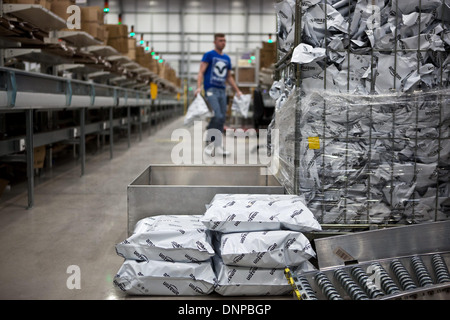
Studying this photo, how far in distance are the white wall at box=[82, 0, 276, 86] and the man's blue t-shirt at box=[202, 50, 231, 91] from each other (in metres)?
18.7

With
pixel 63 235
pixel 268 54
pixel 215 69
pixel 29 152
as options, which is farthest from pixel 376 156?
pixel 268 54

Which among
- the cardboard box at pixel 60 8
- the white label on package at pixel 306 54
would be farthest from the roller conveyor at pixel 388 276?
the cardboard box at pixel 60 8

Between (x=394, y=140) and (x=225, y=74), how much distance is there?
3.81 metres

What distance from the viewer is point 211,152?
20.2 ft

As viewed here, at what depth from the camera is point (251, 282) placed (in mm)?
1761

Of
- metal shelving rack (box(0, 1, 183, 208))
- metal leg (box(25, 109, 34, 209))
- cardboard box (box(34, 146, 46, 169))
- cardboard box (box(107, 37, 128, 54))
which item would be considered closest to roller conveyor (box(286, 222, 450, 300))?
metal shelving rack (box(0, 1, 183, 208))

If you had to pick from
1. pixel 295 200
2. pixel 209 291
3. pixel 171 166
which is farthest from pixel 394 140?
pixel 171 166

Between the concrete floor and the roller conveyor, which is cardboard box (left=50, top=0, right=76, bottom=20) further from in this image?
the roller conveyor

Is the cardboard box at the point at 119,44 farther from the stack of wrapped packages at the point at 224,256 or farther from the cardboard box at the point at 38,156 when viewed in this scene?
the stack of wrapped packages at the point at 224,256

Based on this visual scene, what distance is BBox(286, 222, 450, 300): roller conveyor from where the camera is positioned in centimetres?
145

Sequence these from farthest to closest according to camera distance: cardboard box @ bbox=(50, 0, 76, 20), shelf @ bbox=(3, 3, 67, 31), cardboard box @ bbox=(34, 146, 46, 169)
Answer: cardboard box @ bbox=(50, 0, 76, 20) < cardboard box @ bbox=(34, 146, 46, 169) < shelf @ bbox=(3, 3, 67, 31)

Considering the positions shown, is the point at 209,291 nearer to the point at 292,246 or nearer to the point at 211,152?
the point at 292,246

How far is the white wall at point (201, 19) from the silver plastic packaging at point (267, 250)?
22888 mm

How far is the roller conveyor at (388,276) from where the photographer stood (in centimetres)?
145
